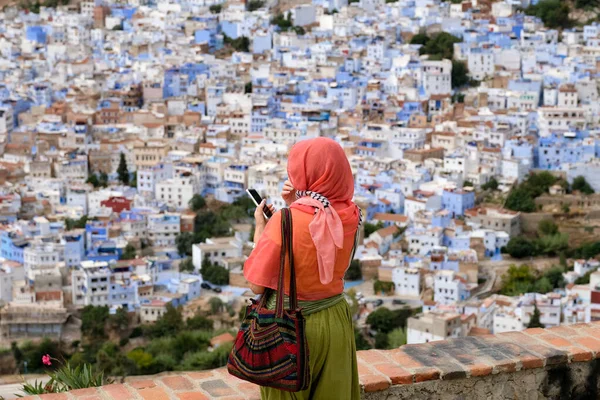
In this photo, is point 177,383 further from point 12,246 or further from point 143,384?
point 12,246

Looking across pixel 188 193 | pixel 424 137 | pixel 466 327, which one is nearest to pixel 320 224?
pixel 466 327

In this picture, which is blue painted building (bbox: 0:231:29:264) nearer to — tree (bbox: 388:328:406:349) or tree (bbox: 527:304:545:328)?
tree (bbox: 388:328:406:349)

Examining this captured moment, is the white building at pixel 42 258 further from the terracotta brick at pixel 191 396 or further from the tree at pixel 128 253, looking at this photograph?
the terracotta brick at pixel 191 396

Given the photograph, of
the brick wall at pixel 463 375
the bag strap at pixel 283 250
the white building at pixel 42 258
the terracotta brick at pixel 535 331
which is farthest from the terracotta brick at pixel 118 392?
the white building at pixel 42 258

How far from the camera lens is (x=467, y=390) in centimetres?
260

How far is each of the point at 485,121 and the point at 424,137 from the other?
45.9 inches

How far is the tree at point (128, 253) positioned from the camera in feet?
50.9

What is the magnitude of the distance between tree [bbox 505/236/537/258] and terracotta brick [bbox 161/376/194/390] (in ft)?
43.8

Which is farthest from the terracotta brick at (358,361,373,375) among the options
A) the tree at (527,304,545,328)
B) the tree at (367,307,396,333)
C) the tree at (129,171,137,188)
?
the tree at (129,171,137,188)

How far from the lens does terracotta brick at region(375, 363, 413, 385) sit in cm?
250

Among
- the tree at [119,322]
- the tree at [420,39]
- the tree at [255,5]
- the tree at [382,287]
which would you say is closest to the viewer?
the tree at [119,322]

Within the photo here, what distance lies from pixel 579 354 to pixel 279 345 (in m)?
0.93

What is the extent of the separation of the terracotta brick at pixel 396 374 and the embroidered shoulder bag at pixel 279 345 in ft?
1.52

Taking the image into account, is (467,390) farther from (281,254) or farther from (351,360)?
(281,254)
